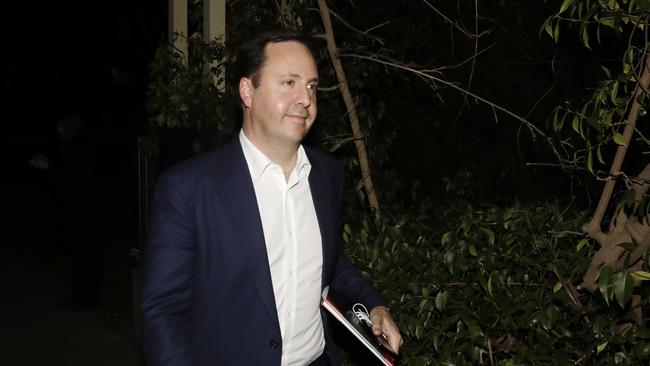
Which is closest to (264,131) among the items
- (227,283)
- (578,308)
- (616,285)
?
(227,283)

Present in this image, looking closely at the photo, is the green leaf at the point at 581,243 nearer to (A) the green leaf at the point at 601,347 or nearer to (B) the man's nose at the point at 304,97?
(A) the green leaf at the point at 601,347

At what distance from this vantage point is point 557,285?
340cm

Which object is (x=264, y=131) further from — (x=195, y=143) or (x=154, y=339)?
(x=195, y=143)

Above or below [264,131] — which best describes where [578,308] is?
below

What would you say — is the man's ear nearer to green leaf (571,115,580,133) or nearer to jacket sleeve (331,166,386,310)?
jacket sleeve (331,166,386,310)

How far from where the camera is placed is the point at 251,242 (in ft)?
8.75

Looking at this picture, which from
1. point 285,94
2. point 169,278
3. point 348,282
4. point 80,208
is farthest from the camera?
point 80,208

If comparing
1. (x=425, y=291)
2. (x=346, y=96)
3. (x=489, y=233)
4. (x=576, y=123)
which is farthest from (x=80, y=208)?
(x=576, y=123)

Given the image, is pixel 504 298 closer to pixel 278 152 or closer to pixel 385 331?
pixel 385 331

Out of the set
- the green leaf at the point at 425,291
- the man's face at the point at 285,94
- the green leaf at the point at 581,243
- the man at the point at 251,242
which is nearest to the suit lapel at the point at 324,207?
Answer: the man at the point at 251,242

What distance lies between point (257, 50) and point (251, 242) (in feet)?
1.95

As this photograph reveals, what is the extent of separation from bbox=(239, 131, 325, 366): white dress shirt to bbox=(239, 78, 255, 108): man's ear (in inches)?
4.8

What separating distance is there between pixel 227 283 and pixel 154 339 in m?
0.27

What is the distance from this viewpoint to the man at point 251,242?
2.62 metres
